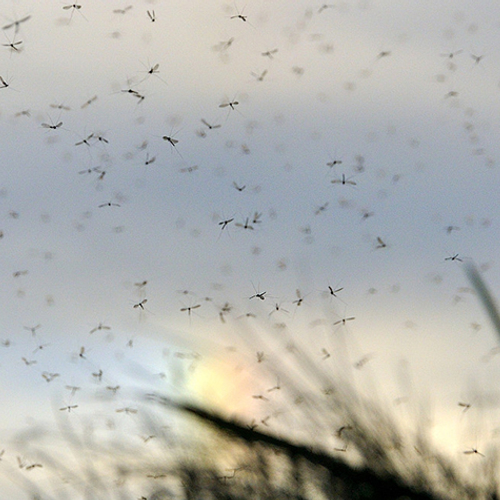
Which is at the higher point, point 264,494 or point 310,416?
point 310,416

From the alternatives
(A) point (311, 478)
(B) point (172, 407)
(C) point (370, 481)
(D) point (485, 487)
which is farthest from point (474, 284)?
(D) point (485, 487)

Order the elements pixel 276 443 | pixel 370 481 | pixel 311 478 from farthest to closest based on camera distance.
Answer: pixel 311 478, pixel 370 481, pixel 276 443

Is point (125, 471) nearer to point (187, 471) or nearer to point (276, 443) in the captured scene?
point (187, 471)

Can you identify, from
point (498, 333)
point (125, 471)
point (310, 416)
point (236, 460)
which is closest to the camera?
point (498, 333)

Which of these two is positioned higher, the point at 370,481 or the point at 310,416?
the point at 310,416

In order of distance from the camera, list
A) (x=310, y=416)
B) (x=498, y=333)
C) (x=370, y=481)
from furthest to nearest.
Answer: (x=310, y=416) → (x=370, y=481) → (x=498, y=333)

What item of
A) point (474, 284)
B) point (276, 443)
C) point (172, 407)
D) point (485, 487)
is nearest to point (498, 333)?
point (474, 284)

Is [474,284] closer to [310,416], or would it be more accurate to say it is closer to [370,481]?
[370,481]

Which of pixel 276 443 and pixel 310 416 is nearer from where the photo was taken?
pixel 276 443

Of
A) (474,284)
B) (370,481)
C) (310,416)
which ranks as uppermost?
(310,416)
